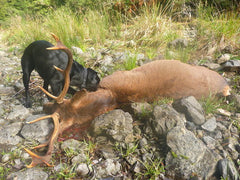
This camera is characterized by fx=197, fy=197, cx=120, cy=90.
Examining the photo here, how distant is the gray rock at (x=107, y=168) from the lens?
5.62 ft

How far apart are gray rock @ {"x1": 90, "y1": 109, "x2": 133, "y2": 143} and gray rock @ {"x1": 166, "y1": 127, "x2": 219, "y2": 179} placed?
43 cm

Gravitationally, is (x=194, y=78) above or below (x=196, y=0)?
below

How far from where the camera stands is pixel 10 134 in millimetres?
2107

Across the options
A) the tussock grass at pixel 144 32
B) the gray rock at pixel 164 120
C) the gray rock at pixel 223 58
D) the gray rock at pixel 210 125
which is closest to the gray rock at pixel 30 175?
the gray rock at pixel 164 120

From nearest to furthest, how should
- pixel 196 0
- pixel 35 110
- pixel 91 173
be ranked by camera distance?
1. pixel 91 173
2. pixel 35 110
3. pixel 196 0

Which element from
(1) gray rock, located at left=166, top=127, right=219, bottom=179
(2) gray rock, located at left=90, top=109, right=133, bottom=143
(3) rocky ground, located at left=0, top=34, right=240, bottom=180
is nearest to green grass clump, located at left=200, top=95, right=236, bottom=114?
(3) rocky ground, located at left=0, top=34, right=240, bottom=180

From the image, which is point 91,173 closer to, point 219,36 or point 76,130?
point 76,130

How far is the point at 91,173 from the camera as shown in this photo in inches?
67.8

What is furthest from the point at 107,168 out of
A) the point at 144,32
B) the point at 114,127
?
the point at 144,32

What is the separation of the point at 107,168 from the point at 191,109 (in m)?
1.06

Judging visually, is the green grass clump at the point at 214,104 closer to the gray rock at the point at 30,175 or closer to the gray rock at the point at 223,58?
the gray rock at the point at 223,58

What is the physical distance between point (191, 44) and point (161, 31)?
1.03 meters

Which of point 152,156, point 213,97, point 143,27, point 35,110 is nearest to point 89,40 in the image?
point 143,27

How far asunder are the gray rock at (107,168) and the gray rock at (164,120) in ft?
1.69
